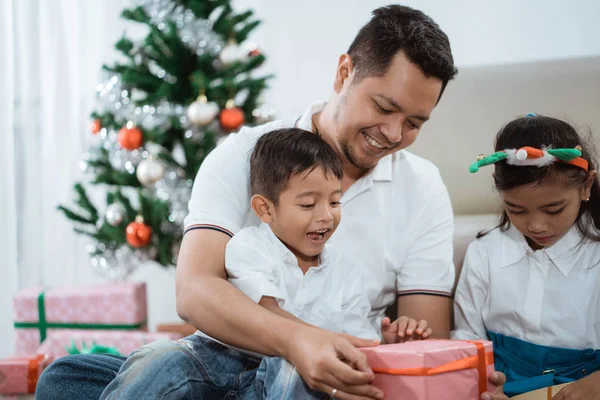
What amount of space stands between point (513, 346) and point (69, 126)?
2397 millimetres

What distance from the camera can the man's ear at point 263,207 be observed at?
4.58ft

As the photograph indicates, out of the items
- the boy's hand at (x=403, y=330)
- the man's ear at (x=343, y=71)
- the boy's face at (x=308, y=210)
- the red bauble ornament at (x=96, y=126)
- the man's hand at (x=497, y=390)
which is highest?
the man's ear at (x=343, y=71)

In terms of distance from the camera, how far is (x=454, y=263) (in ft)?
6.07

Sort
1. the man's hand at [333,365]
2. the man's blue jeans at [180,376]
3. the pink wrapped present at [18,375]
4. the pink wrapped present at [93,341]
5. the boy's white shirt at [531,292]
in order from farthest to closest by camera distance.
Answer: the pink wrapped present at [93,341], the pink wrapped present at [18,375], the boy's white shirt at [531,292], the man's blue jeans at [180,376], the man's hand at [333,365]

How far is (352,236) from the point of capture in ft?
5.28

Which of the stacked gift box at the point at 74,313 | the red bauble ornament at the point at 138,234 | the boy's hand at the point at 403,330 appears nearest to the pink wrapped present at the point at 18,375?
the stacked gift box at the point at 74,313

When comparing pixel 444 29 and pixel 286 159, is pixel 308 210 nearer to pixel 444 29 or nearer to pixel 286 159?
pixel 286 159

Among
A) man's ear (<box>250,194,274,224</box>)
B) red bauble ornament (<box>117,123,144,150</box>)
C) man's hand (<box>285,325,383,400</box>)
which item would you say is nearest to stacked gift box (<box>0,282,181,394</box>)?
red bauble ornament (<box>117,123,144,150</box>)

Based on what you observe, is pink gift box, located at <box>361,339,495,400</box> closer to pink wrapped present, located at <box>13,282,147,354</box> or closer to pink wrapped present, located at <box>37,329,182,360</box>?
pink wrapped present, located at <box>37,329,182,360</box>

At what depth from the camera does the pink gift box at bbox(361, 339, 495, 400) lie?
3.46ft

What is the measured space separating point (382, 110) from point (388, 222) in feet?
0.98

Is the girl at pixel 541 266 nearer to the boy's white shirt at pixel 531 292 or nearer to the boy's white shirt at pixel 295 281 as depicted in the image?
the boy's white shirt at pixel 531 292

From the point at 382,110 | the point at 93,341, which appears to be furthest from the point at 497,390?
the point at 93,341

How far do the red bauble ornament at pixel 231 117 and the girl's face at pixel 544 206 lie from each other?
1375 millimetres
